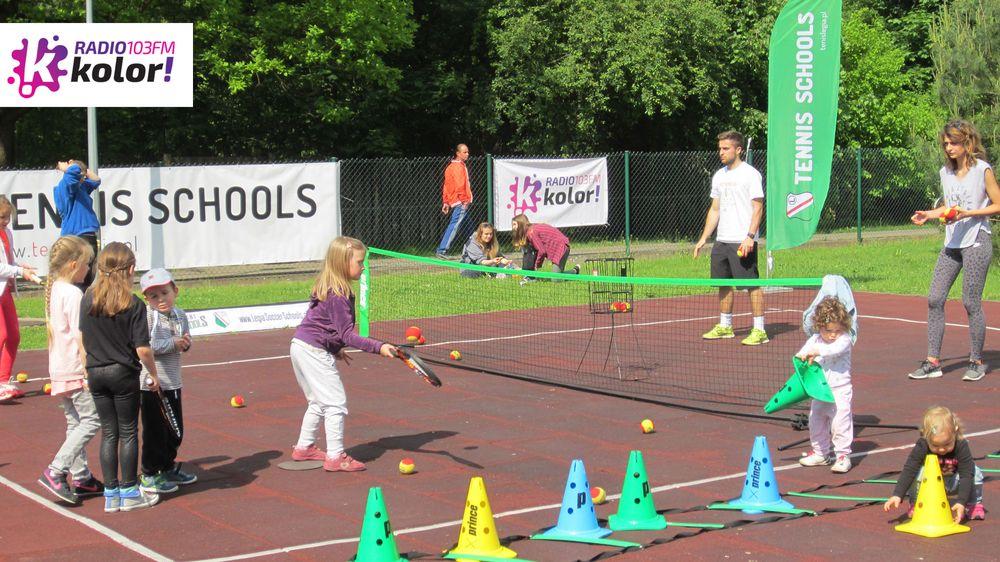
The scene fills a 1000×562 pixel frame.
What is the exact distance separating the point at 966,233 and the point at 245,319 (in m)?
8.57

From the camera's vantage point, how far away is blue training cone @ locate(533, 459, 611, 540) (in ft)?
21.2

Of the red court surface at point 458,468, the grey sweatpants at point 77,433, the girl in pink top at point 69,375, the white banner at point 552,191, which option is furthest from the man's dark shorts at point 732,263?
the white banner at point 552,191

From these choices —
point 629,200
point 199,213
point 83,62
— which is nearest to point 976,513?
point 199,213

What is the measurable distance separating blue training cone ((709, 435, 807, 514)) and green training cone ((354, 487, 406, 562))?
2065mm

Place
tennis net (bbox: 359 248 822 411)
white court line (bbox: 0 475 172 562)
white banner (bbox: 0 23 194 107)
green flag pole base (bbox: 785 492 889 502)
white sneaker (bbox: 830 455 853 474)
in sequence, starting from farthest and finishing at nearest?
1. white banner (bbox: 0 23 194 107)
2. tennis net (bbox: 359 248 822 411)
3. white sneaker (bbox: 830 455 853 474)
4. green flag pole base (bbox: 785 492 889 502)
5. white court line (bbox: 0 475 172 562)

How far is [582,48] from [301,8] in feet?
21.3

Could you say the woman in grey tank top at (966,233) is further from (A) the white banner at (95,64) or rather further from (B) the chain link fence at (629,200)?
(B) the chain link fence at (629,200)

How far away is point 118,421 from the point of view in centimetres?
729

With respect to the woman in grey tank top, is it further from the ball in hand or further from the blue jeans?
the blue jeans

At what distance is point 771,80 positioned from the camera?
54.3 ft

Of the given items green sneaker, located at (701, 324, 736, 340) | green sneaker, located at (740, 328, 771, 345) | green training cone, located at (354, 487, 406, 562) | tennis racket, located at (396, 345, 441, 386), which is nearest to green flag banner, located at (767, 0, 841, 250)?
green sneaker, located at (701, 324, 736, 340)

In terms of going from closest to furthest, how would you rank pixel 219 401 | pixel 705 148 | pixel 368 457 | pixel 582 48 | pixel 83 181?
pixel 368 457 → pixel 219 401 → pixel 83 181 → pixel 582 48 → pixel 705 148

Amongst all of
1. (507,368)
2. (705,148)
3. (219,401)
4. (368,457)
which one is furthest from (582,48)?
(368,457)

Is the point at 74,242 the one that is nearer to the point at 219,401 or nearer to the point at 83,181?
the point at 219,401
